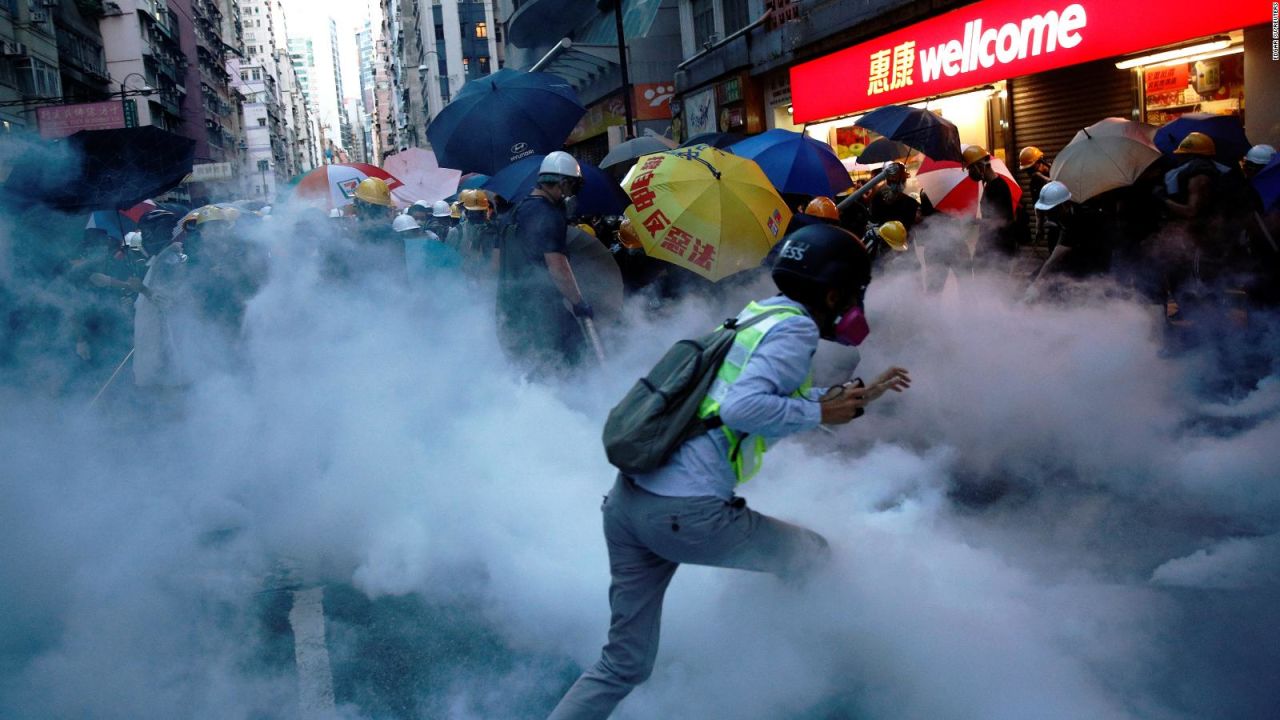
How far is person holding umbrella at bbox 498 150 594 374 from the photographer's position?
220 inches

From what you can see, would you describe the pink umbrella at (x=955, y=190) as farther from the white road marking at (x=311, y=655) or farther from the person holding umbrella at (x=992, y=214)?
the white road marking at (x=311, y=655)

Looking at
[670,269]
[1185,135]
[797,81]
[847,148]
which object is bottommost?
[670,269]

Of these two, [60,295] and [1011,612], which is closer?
[1011,612]

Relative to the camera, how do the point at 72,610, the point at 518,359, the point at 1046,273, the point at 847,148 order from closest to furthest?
1. the point at 72,610
2. the point at 518,359
3. the point at 1046,273
4. the point at 847,148

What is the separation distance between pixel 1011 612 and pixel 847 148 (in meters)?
13.1

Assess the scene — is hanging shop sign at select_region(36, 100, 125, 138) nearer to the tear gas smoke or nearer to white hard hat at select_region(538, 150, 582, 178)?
the tear gas smoke

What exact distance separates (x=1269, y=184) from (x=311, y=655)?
6242mm

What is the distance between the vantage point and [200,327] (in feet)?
27.1

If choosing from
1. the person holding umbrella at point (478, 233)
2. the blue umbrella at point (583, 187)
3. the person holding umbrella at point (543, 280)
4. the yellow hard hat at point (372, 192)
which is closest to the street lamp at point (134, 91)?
the person holding umbrella at point (478, 233)

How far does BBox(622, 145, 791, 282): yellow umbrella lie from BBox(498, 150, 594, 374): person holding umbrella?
23.2 inches

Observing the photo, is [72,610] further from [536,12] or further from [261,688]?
[536,12]

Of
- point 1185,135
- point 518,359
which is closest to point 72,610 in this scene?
point 518,359

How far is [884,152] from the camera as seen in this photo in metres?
10.4

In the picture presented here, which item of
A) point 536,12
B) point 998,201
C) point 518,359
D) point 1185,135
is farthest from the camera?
point 536,12
